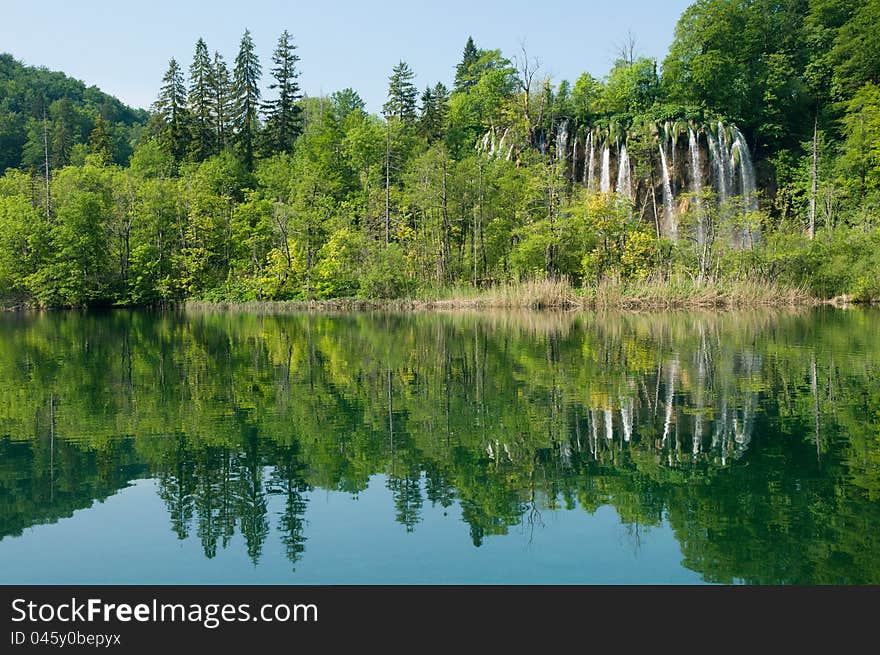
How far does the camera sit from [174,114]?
7044 centimetres

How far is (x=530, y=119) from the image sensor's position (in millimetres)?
50812

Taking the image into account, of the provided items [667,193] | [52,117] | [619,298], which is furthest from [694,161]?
[52,117]

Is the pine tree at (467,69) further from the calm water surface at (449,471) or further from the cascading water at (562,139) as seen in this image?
the calm water surface at (449,471)

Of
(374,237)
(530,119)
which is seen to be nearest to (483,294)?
(374,237)

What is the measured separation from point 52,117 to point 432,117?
54227mm

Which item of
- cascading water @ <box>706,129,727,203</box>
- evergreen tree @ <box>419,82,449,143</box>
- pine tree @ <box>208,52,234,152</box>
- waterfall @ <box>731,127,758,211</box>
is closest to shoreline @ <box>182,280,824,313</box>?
cascading water @ <box>706,129,727,203</box>

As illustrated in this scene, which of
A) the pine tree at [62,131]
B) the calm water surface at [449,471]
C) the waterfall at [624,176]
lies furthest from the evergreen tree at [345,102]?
the calm water surface at [449,471]

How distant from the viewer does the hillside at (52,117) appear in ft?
265

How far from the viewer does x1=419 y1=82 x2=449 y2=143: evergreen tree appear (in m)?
63.1

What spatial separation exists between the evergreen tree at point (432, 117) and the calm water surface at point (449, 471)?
4949cm

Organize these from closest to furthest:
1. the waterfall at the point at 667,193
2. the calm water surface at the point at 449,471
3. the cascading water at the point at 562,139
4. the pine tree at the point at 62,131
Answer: the calm water surface at the point at 449,471
the waterfall at the point at 667,193
the cascading water at the point at 562,139
the pine tree at the point at 62,131

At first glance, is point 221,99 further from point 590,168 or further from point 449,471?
point 449,471
